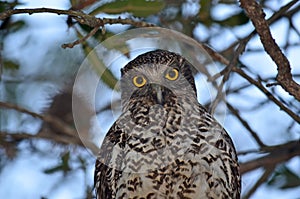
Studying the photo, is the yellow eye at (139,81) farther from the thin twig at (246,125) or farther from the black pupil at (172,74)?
the thin twig at (246,125)

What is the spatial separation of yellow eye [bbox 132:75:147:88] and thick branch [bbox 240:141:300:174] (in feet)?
3.02

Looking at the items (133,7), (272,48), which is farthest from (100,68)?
(272,48)

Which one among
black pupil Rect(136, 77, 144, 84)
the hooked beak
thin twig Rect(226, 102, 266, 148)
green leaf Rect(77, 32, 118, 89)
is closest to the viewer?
the hooked beak

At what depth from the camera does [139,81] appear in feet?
14.5

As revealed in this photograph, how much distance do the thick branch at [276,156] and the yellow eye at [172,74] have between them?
2.74ft

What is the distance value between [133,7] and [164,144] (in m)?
0.75

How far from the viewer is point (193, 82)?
454 centimetres

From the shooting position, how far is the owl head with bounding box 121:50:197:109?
14.2 ft

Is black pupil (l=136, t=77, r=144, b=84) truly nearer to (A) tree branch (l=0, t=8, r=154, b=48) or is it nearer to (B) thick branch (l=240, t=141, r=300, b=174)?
(A) tree branch (l=0, t=8, r=154, b=48)

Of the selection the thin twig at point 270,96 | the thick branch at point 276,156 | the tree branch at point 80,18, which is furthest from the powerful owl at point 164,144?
the thick branch at point 276,156

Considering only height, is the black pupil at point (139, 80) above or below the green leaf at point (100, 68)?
below

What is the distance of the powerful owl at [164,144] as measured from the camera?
4.00 meters

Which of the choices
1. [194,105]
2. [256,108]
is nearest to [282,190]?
[256,108]

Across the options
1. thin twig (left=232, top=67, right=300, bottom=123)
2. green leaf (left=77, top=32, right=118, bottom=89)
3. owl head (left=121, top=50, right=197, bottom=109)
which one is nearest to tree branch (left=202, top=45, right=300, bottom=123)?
thin twig (left=232, top=67, right=300, bottom=123)
